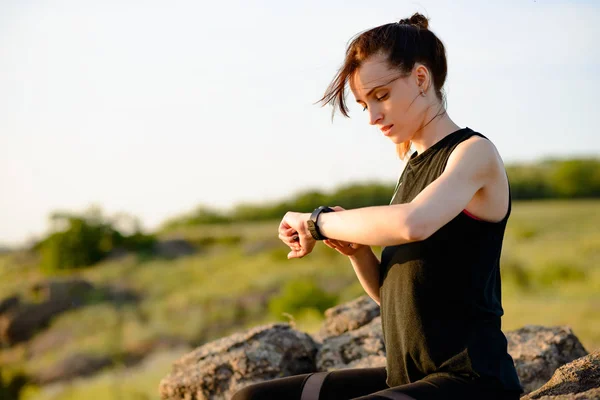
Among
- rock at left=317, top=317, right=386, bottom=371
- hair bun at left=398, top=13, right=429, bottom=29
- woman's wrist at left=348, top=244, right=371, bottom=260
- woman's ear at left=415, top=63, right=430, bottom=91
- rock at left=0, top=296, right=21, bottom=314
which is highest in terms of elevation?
hair bun at left=398, top=13, right=429, bottom=29

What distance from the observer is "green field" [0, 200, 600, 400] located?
885cm

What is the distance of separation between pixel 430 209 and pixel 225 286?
9346 millimetres

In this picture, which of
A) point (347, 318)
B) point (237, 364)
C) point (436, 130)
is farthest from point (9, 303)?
point (436, 130)

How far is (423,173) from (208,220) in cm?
1180

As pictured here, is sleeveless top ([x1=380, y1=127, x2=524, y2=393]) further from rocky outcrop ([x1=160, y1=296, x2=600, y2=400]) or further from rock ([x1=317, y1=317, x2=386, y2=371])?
rock ([x1=317, y1=317, x2=386, y2=371])

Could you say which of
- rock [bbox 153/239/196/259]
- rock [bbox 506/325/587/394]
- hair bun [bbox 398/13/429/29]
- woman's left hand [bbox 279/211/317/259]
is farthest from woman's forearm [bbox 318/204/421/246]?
rock [bbox 153/239/196/259]

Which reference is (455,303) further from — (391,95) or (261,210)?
(261,210)

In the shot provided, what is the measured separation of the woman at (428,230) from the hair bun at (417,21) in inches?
4.5

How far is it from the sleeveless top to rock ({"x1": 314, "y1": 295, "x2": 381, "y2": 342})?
1947 mm

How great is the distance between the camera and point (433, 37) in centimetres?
254

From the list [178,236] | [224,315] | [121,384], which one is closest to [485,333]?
[121,384]

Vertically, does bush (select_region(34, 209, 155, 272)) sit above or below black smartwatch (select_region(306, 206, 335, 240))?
above

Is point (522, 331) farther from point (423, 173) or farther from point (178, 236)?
point (178, 236)

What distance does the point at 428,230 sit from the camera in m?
2.12
